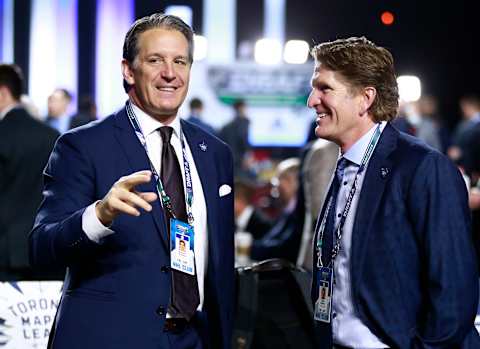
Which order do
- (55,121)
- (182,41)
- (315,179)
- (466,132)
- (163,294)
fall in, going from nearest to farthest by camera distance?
(163,294) → (182,41) → (315,179) → (466,132) → (55,121)

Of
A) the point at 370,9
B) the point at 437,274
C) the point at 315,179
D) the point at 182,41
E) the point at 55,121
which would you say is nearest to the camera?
the point at 437,274

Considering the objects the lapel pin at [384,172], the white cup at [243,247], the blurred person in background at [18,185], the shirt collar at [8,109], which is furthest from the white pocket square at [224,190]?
the white cup at [243,247]

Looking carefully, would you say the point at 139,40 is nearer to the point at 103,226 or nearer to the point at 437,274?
the point at 103,226

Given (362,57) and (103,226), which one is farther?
(362,57)

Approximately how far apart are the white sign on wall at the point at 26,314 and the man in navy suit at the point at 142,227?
3.09 feet

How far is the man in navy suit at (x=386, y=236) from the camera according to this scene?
273 cm

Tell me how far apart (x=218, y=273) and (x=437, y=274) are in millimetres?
758

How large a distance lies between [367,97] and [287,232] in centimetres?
320

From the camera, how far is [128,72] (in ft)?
10.2

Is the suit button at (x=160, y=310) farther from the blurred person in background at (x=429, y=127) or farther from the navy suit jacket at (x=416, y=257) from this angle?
the blurred person in background at (x=429, y=127)

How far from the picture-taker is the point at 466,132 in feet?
33.4

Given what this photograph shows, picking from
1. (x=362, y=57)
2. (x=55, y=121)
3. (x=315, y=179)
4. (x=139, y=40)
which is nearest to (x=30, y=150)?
(x=315, y=179)

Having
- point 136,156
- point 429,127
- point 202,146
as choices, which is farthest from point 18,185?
point 429,127

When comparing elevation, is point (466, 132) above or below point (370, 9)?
below
